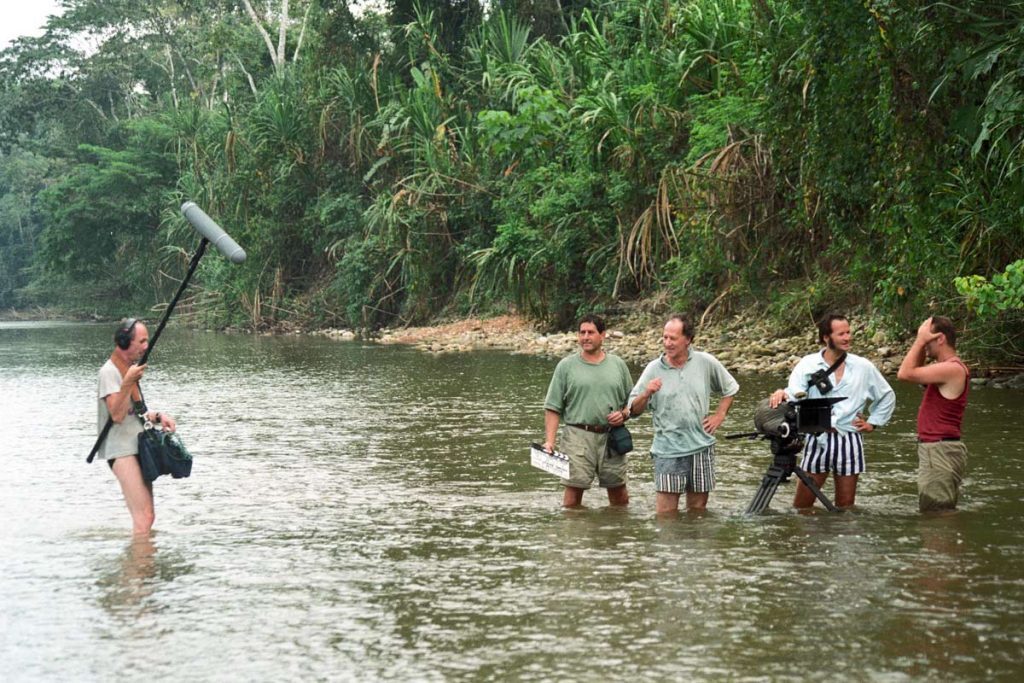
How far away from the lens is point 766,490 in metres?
9.12

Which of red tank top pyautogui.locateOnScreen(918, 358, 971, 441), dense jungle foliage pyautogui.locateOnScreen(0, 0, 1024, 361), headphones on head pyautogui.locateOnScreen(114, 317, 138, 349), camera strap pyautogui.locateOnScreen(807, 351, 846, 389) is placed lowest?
red tank top pyautogui.locateOnScreen(918, 358, 971, 441)

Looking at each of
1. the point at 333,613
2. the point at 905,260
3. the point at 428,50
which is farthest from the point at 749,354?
the point at 428,50

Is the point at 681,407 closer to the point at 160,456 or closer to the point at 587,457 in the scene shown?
the point at 587,457

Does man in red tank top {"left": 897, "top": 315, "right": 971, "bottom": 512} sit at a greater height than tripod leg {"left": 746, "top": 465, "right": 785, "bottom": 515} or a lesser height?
greater

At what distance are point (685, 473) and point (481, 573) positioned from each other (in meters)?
1.90

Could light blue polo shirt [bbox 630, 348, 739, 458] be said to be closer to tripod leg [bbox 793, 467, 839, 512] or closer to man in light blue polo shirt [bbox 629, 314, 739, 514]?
man in light blue polo shirt [bbox 629, 314, 739, 514]

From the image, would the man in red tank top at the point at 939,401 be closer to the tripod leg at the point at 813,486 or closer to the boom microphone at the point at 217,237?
the tripod leg at the point at 813,486

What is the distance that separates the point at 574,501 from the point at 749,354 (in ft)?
43.5

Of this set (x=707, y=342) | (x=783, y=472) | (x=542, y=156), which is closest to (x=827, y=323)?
(x=783, y=472)

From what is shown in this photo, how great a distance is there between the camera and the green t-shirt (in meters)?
9.12

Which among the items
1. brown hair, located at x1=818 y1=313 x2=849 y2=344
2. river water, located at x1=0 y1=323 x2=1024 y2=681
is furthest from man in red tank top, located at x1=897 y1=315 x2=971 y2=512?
brown hair, located at x1=818 y1=313 x2=849 y2=344

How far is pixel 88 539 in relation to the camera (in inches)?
356

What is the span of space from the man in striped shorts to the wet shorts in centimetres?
62

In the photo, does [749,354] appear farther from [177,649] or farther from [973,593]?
[177,649]
